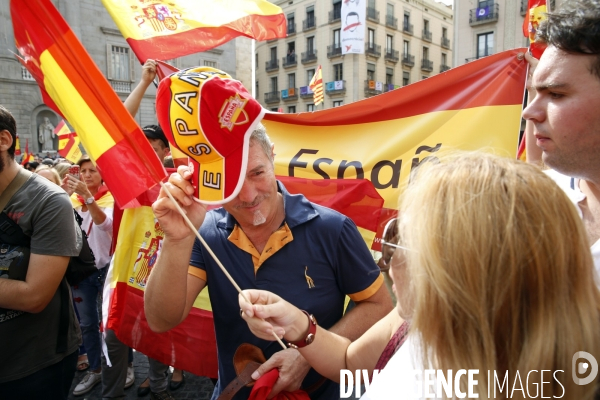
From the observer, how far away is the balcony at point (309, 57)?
3666 cm

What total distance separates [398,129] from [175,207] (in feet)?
5.81

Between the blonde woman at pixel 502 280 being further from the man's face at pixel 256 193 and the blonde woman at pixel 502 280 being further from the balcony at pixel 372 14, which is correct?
the balcony at pixel 372 14

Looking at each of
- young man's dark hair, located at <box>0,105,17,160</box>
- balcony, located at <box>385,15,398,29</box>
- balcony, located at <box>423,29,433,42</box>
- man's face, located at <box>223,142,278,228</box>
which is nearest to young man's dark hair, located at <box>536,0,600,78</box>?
man's face, located at <box>223,142,278,228</box>

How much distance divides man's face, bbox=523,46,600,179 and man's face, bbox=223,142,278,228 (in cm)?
93

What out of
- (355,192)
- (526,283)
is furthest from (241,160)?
(355,192)

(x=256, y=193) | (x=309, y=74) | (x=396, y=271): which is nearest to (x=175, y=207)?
(x=256, y=193)

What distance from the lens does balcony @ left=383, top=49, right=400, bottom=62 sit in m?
36.4

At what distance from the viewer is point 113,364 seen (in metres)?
3.17

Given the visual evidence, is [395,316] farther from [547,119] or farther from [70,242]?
[70,242]

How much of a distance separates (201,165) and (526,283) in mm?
1086

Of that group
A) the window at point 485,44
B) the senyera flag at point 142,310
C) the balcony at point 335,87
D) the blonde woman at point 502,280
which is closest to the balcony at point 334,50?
the balcony at point 335,87

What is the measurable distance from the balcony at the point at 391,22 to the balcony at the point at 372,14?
1145 millimetres

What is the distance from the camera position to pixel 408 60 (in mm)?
38250

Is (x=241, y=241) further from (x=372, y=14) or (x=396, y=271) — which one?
(x=372, y=14)
